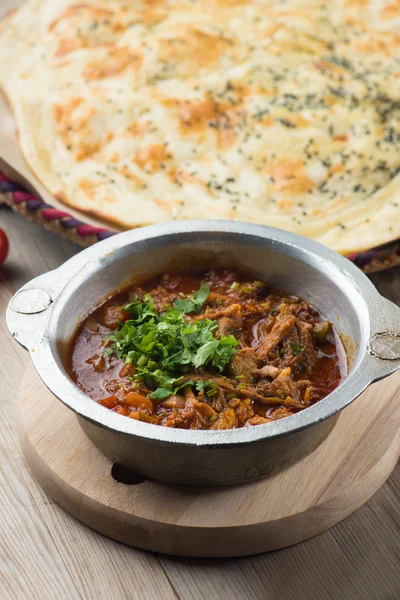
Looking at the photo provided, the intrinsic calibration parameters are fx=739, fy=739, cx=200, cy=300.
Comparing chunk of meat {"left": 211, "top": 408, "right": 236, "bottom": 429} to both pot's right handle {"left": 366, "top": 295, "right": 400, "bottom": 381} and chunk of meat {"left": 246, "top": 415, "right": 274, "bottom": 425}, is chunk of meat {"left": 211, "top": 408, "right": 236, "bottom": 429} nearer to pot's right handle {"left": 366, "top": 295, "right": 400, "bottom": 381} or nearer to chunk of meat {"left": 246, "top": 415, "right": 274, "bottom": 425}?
chunk of meat {"left": 246, "top": 415, "right": 274, "bottom": 425}

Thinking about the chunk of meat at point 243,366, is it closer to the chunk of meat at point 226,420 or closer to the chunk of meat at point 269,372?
the chunk of meat at point 269,372

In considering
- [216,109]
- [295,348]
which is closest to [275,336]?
[295,348]

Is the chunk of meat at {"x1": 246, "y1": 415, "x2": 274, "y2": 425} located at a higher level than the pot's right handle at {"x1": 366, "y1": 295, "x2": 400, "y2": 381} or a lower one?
lower

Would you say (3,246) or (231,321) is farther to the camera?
(3,246)

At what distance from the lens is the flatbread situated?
3537mm

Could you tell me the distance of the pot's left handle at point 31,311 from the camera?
92.9 inches

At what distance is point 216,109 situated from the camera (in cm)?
400

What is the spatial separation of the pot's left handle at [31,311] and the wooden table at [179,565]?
586 millimetres

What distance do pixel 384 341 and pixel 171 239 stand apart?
0.95 metres

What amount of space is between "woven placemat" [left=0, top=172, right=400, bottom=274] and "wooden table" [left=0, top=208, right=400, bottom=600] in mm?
1025

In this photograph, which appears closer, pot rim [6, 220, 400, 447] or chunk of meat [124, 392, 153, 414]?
pot rim [6, 220, 400, 447]

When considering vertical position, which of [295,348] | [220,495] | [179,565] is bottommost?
[179,565]

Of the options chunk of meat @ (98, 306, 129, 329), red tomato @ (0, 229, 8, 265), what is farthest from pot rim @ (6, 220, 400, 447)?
red tomato @ (0, 229, 8, 265)

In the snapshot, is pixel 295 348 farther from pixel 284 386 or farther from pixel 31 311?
pixel 31 311
